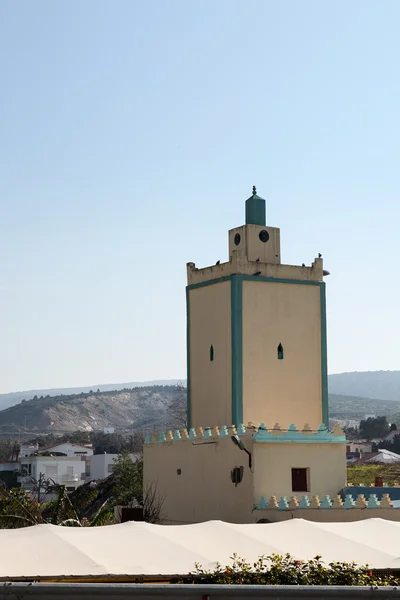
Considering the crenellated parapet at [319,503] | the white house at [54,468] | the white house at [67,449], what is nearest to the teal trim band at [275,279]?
the crenellated parapet at [319,503]

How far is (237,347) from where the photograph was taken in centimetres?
2611

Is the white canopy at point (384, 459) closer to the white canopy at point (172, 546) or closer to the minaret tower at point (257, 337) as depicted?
the minaret tower at point (257, 337)

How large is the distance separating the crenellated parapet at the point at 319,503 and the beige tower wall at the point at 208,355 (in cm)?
346

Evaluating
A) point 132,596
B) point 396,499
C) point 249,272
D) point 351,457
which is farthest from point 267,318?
point 351,457

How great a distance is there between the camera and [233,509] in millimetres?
23750

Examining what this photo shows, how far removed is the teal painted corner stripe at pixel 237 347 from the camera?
25719 mm

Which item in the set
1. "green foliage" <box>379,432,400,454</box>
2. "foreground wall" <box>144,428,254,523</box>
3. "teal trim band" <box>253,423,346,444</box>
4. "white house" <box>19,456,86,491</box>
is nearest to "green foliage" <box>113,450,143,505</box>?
"foreground wall" <box>144,428,254,523</box>

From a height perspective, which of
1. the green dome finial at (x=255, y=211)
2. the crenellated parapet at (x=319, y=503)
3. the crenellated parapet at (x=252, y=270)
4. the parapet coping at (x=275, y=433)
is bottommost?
the crenellated parapet at (x=319, y=503)

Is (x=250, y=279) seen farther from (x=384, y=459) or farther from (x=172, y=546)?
(x=384, y=459)

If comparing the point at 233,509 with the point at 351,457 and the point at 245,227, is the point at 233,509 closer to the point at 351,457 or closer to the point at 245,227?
the point at 245,227

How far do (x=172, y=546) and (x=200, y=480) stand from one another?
8.81 metres

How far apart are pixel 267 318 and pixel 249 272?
4.56 feet

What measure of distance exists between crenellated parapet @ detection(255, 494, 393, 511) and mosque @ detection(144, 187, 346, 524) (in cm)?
36

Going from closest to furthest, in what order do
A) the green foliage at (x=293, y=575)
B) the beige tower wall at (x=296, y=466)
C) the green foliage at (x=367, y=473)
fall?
the green foliage at (x=293, y=575) < the beige tower wall at (x=296, y=466) < the green foliage at (x=367, y=473)
